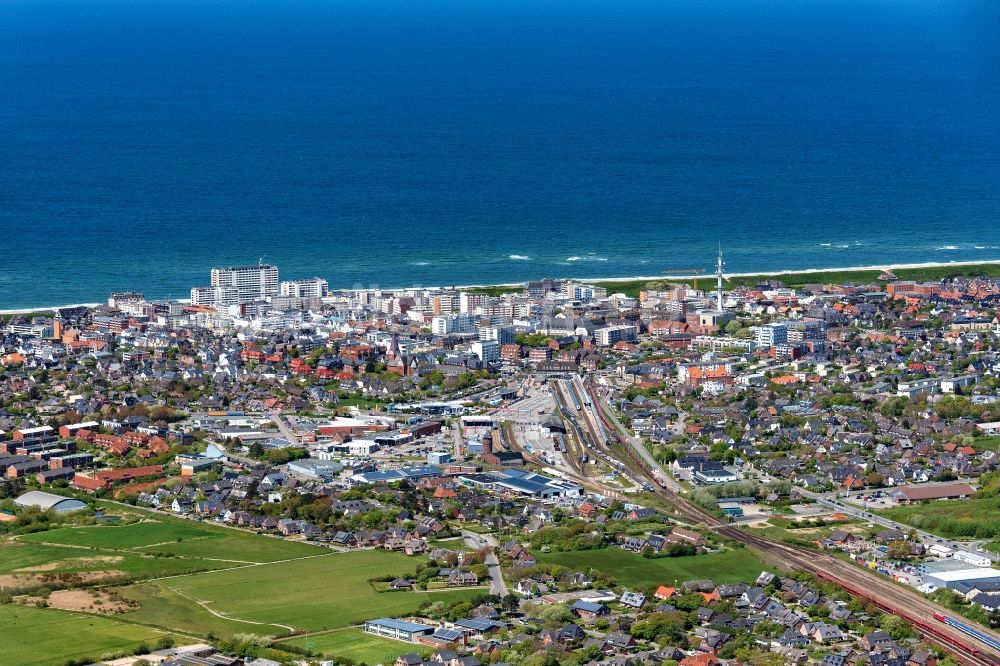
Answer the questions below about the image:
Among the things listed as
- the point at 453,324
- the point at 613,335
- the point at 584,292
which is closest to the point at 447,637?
the point at 613,335

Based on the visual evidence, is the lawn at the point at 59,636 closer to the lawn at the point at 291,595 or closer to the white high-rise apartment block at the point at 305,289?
the lawn at the point at 291,595

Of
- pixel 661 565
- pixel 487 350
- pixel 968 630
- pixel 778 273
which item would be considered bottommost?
pixel 968 630

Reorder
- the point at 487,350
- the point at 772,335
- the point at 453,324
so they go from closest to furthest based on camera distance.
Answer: the point at 487,350 → the point at 772,335 → the point at 453,324

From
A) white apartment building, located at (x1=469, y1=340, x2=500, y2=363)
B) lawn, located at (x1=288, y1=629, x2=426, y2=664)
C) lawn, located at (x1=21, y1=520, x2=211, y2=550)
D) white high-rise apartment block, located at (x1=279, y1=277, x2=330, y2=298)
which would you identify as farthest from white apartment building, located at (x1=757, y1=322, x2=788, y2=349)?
lawn, located at (x1=288, y1=629, x2=426, y2=664)

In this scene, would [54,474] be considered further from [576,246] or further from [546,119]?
[546,119]

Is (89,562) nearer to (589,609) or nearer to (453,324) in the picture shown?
(589,609)

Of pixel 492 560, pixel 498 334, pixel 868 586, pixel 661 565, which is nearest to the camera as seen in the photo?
pixel 868 586
